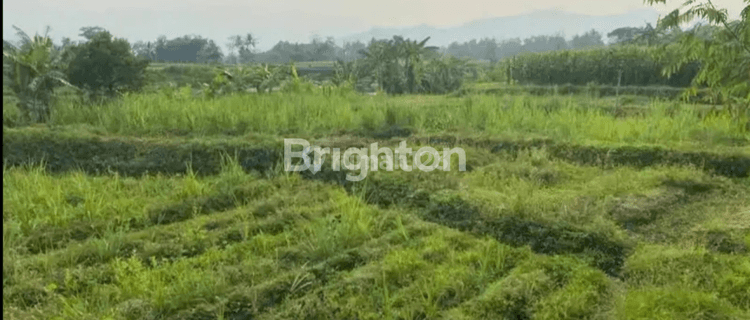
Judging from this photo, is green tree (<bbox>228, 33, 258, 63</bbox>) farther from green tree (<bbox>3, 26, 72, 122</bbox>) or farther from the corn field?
green tree (<bbox>3, 26, 72, 122</bbox>)

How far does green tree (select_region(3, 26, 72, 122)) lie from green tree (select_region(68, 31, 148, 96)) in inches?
45.1

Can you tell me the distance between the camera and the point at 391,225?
4.90 metres

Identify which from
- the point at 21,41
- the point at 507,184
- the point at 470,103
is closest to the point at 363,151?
the point at 507,184

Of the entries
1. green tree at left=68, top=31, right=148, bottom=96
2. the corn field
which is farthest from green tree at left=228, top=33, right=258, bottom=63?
green tree at left=68, top=31, right=148, bottom=96

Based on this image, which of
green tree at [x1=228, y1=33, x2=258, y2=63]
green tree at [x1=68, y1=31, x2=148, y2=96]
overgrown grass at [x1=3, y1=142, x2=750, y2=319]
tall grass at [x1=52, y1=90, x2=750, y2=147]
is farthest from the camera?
green tree at [x1=228, y1=33, x2=258, y2=63]

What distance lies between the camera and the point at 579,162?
689cm

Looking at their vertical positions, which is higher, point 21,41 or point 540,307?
point 21,41

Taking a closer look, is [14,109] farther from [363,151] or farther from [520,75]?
[520,75]

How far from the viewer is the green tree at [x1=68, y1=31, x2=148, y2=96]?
36.8 feet

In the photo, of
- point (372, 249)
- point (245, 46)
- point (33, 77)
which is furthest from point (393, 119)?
point (245, 46)

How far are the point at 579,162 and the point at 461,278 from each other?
363 centimetres

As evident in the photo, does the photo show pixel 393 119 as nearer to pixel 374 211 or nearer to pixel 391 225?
pixel 374 211

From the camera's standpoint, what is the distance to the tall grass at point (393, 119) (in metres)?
7.58

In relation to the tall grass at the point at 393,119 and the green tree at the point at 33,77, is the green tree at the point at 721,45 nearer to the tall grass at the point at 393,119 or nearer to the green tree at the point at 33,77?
the tall grass at the point at 393,119
